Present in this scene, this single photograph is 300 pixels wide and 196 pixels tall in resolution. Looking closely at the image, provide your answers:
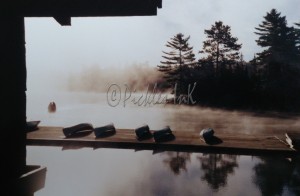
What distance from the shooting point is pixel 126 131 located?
26.8 ft

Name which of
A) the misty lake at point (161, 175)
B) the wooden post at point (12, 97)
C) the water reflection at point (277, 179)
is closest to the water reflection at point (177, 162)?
the misty lake at point (161, 175)

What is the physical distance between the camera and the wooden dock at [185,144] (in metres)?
5.96

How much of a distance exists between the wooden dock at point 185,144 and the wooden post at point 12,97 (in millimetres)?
3674

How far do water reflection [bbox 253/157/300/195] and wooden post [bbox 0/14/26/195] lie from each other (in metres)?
18.5

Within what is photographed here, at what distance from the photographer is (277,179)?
27.7m

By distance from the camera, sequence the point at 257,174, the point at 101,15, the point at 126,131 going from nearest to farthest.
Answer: the point at 101,15 → the point at 126,131 → the point at 257,174

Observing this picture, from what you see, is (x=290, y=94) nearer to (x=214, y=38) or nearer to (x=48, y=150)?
(x=214, y=38)

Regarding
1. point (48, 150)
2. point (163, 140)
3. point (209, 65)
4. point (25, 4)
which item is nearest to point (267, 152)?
point (163, 140)

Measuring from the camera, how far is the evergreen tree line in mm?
60688

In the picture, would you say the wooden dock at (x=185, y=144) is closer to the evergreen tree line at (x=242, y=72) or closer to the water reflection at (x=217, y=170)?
the water reflection at (x=217, y=170)

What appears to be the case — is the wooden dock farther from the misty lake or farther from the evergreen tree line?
the evergreen tree line

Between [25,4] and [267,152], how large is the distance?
484 cm

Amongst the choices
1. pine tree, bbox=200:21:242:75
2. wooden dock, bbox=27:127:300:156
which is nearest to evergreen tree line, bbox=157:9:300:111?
pine tree, bbox=200:21:242:75

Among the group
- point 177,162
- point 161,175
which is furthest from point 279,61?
point 161,175
